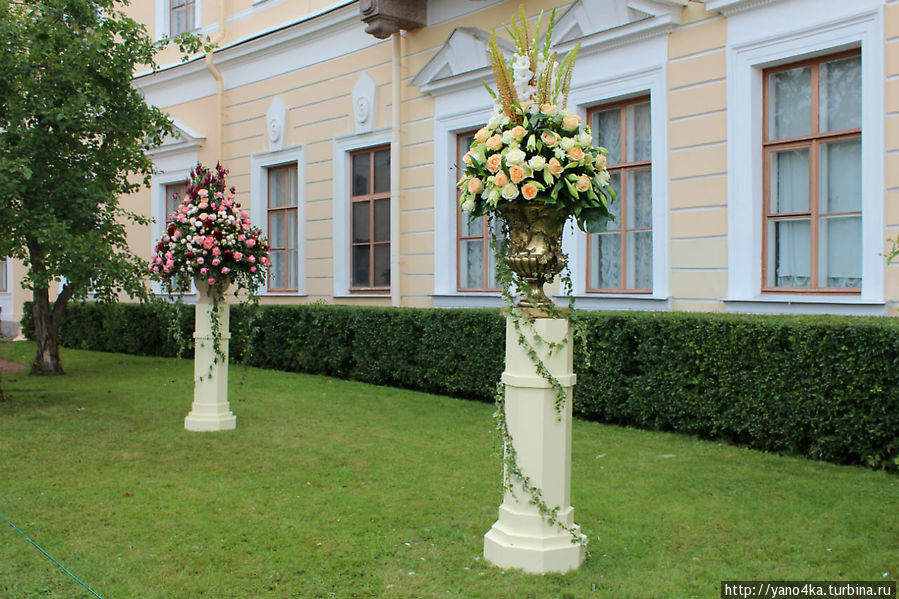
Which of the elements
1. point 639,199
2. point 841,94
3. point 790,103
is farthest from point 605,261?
point 841,94

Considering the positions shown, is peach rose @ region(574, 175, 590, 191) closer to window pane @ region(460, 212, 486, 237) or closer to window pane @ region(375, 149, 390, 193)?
window pane @ region(460, 212, 486, 237)

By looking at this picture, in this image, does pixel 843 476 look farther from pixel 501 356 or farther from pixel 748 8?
pixel 748 8

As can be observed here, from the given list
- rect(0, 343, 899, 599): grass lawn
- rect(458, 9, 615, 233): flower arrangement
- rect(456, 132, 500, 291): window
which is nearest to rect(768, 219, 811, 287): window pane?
rect(0, 343, 899, 599): grass lawn

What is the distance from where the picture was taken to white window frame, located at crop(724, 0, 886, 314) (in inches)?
277

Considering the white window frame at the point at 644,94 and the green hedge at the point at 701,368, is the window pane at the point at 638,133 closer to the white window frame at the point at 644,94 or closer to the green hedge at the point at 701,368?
the white window frame at the point at 644,94

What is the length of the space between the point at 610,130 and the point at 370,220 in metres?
4.31

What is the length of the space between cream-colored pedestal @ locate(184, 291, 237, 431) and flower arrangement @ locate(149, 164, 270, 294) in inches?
12.7

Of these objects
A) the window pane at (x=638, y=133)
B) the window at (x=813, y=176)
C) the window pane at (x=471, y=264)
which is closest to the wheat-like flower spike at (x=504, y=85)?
the window at (x=813, y=176)

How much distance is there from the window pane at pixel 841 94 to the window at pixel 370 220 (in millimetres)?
6200

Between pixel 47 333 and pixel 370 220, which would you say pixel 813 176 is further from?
pixel 47 333

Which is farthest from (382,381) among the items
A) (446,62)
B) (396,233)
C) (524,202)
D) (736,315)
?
(524,202)

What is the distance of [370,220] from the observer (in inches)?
483

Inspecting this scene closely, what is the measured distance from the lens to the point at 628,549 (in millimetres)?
4367

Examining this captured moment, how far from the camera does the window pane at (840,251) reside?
736 cm
